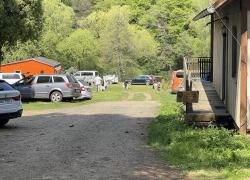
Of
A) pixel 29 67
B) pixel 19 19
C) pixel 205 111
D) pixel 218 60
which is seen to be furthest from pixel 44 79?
pixel 29 67

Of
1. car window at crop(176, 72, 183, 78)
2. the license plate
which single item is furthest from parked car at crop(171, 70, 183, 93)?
the license plate

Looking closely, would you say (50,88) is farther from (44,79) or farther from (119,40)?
(119,40)

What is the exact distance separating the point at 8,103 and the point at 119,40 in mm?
49022

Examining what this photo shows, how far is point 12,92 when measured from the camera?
37.3 feet

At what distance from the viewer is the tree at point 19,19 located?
21.3 m

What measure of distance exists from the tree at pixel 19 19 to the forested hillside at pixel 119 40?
97.0 feet

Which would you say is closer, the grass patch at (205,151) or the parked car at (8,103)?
the grass patch at (205,151)

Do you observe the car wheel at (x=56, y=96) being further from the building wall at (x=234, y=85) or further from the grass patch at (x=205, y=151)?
the building wall at (x=234, y=85)

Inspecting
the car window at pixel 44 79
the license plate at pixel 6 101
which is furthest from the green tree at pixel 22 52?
the license plate at pixel 6 101

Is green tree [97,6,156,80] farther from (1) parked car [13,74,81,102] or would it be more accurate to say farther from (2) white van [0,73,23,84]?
(1) parked car [13,74,81,102]

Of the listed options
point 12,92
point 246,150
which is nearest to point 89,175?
point 246,150

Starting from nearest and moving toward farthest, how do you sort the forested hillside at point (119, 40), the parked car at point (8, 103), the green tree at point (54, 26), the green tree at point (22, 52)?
1. the parked car at point (8, 103)
2. the green tree at point (22, 52)
3. the forested hillside at point (119, 40)
4. the green tree at point (54, 26)

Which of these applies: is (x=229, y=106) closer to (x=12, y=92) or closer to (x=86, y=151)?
(x=86, y=151)

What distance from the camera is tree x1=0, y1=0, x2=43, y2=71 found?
840 inches
